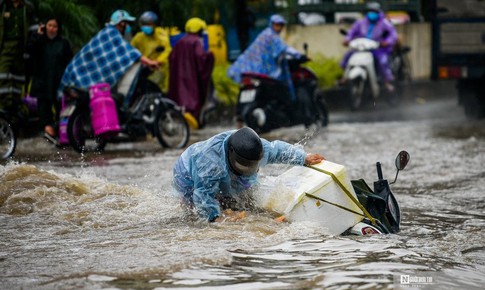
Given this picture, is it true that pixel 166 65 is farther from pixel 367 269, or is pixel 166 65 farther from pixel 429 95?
pixel 367 269

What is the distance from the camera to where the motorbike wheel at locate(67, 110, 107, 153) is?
13.3 meters

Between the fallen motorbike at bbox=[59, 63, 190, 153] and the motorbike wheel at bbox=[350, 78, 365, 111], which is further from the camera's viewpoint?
the motorbike wheel at bbox=[350, 78, 365, 111]

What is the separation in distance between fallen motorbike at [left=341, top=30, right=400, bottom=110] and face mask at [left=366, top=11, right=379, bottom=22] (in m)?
0.44

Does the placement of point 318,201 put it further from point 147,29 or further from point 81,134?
point 147,29

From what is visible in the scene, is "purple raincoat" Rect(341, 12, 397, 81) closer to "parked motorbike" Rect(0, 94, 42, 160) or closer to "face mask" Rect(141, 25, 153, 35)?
"face mask" Rect(141, 25, 153, 35)

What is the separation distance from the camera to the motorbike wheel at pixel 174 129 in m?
14.3

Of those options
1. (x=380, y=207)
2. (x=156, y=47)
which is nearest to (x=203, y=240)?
(x=380, y=207)

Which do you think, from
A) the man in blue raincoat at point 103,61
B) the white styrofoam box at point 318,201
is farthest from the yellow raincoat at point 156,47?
the white styrofoam box at point 318,201

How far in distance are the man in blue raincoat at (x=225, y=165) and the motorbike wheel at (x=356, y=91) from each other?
12374 millimetres

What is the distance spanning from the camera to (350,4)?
26141mm

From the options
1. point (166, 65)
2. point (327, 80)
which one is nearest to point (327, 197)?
point (166, 65)

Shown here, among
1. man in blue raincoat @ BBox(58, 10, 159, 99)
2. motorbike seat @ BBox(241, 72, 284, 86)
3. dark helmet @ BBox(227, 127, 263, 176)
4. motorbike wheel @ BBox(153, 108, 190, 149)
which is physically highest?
man in blue raincoat @ BBox(58, 10, 159, 99)

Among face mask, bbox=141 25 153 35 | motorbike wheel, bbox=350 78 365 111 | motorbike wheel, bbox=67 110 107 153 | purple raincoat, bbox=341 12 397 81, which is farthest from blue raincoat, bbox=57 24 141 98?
purple raincoat, bbox=341 12 397 81

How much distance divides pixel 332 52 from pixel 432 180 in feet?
42.9
